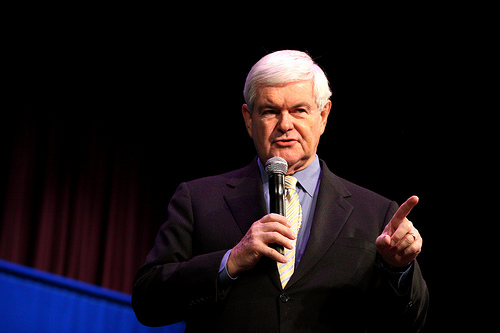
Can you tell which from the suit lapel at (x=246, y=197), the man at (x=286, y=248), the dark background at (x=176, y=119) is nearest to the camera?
the man at (x=286, y=248)

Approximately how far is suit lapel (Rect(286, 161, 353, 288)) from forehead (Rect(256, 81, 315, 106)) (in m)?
0.28

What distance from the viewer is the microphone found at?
1.31 m

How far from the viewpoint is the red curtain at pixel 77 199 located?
3781 mm

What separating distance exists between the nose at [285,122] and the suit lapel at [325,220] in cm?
22

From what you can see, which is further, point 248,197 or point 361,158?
point 361,158

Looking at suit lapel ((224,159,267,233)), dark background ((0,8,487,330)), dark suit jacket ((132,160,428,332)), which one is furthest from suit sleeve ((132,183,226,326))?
dark background ((0,8,487,330))

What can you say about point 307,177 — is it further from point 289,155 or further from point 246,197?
point 246,197

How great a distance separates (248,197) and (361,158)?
7.88 feet

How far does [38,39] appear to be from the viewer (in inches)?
149

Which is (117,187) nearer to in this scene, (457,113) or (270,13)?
(270,13)

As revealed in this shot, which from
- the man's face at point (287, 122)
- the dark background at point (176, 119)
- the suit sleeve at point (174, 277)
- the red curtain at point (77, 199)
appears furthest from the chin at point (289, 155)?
the red curtain at point (77, 199)

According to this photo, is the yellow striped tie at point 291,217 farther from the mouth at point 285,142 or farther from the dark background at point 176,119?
the dark background at point 176,119

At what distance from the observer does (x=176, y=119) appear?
4.57 metres

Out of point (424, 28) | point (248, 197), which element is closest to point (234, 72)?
point (424, 28)
